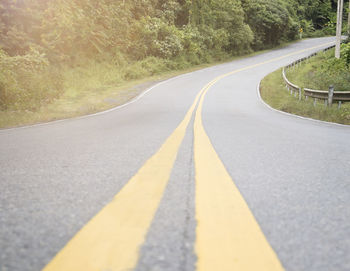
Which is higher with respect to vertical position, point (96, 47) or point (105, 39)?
point (105, 39)

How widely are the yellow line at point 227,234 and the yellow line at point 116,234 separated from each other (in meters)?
0.28

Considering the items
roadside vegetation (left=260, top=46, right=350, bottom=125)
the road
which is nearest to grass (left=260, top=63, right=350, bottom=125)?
roadside vegetation (left=260, top=46, right=350, bottom=125)

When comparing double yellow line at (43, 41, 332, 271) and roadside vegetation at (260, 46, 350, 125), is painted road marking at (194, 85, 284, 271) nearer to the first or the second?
double yellow line at (43, 41, 332, 271)

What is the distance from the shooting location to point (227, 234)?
1354mm

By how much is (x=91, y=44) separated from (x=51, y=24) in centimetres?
427

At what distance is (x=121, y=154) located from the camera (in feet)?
10.7

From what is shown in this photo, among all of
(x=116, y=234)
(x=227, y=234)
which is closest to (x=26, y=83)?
(x=116, y=234)

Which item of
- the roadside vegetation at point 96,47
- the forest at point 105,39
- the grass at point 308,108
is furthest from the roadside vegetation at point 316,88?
the forest at point 105,39

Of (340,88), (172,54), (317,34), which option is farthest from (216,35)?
(317,34)

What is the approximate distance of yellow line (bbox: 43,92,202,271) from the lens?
43.9 inches

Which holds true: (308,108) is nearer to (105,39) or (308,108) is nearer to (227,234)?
(227,234)

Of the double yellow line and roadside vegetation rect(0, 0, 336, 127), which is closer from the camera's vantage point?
the double yellow line

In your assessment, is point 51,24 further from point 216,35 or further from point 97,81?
point 216,35

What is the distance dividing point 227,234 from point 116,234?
534 mm
